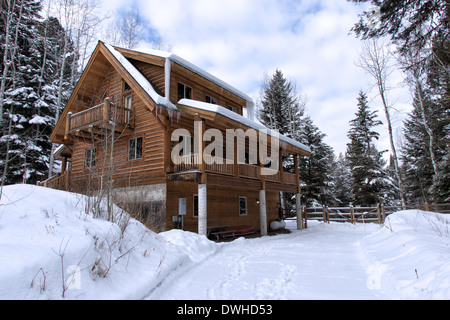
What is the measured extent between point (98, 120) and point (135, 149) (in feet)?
7.75

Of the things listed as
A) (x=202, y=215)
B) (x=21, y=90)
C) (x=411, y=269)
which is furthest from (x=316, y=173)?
(x=21, y=90)

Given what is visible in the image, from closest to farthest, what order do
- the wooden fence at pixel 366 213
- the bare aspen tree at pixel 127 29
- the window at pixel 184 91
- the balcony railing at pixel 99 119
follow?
the balcony railing at pixel 99 119, the window at pixel 184 91, the wooden fence at pixel 366 213, the bare aspen tree at pixel 127 29

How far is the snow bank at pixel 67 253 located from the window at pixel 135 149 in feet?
25.1

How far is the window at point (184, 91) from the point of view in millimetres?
15329

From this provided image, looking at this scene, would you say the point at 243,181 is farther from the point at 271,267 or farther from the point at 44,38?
the point at 44,38

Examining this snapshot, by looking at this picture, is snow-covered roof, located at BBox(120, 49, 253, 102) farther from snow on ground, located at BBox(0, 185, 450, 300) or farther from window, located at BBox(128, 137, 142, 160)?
snow on ground, located at BBox(0, 185, 450, 300)

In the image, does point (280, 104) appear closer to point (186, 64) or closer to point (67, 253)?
point (186, 64)

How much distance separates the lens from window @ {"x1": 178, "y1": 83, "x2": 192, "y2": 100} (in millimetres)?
15329

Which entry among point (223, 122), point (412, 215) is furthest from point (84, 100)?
point (412, 215)

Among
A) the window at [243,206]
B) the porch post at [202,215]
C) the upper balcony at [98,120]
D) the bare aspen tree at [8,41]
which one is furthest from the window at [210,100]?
the bare aspen tree at [8,41]

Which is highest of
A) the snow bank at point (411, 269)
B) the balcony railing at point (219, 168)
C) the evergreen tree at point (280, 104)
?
the evergreen tree at point (280, 104)

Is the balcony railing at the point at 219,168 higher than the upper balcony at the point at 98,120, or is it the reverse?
the upper balcony at the point at 98,120

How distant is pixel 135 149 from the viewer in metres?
14.5

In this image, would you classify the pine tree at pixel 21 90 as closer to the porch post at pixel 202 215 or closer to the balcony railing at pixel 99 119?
the balcony railing at pixel 99 119
